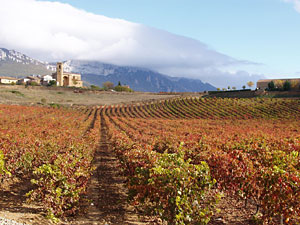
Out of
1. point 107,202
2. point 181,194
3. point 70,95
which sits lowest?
point 107,202

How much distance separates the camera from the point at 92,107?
7694 centimetres

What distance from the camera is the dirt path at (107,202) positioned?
859 cm

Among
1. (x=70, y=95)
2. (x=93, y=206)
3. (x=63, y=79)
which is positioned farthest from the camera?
(x=63, y=79)

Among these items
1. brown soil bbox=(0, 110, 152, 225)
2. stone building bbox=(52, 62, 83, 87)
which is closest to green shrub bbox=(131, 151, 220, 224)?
brown soil bbox=(0, 110, 152, 225)

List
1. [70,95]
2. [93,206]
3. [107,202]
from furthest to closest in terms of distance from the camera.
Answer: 1. [70,95]
2. [107,202]
3. [93,206]

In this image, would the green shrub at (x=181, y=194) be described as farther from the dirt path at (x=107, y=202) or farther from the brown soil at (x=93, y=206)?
the dirt path at (x=107, y=202)

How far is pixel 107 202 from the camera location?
33.3 ft

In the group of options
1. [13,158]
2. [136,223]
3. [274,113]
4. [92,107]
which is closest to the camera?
[136,223]

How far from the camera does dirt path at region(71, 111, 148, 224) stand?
859 centimetres

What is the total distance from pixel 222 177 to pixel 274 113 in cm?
5469

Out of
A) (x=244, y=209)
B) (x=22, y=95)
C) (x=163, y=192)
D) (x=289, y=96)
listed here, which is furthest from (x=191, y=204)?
(x=22, y=95)

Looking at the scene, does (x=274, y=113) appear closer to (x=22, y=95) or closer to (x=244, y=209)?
(x=244, y=209)

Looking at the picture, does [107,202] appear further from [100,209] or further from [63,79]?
[63,79]

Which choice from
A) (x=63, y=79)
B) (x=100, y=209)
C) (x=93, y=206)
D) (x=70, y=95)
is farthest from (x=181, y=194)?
(x=63, y=79)
